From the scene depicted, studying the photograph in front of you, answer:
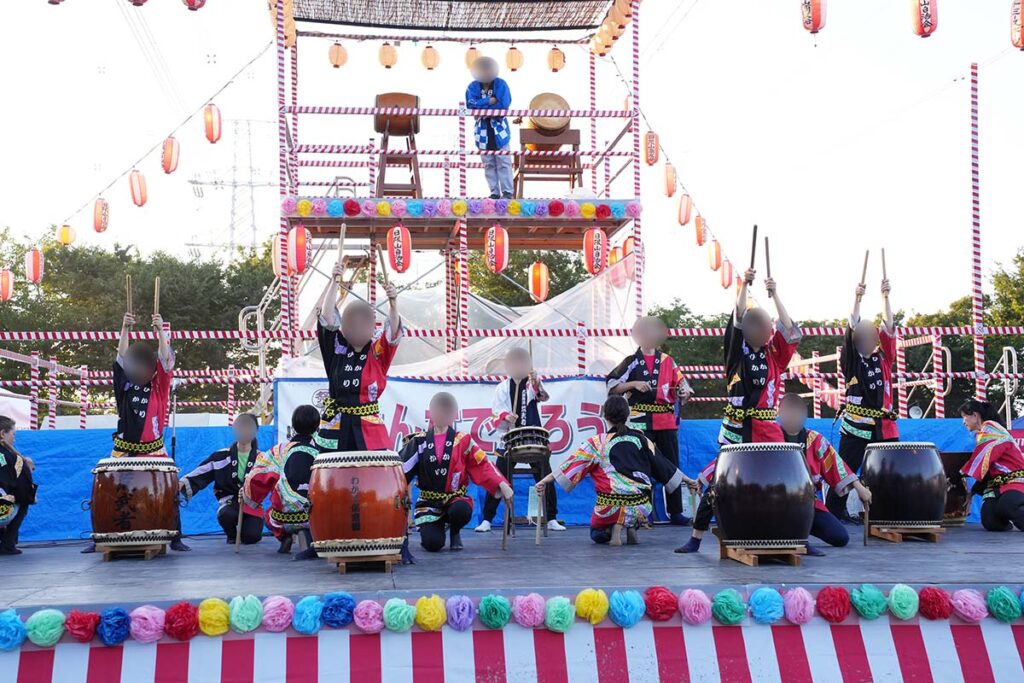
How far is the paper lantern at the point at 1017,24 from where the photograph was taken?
29.3 feet

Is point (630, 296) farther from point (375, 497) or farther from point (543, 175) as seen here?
point (375, 497)

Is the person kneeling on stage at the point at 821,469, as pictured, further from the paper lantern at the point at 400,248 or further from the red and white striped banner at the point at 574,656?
the paper lantern at the point at 400,248

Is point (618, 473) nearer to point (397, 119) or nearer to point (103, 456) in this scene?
point (103, 456)

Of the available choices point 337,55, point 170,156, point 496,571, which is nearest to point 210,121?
point 170,156

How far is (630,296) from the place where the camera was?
10.2m

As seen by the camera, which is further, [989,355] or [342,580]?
[989,355]

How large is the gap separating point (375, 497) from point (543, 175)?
7.87m

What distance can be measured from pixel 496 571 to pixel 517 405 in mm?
2887

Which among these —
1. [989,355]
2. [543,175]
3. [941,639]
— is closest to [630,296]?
[543,175]

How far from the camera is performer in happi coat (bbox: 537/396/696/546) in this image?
254 inches

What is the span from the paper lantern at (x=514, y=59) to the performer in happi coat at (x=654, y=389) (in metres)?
6.54

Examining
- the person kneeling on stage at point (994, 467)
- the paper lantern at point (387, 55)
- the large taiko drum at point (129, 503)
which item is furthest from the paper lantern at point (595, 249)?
the large taiko drum at point (129, 503)

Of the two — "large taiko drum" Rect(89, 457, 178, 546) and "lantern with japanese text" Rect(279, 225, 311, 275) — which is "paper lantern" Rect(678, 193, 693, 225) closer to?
"lantern with japanese text" Rect(279, 225, 311, 275)

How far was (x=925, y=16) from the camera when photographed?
866cm
